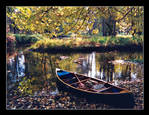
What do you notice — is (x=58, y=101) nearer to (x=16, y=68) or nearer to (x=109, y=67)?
(x=16, y=68)

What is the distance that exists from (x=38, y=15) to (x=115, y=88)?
2.59 meters

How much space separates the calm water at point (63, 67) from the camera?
11.4 ft

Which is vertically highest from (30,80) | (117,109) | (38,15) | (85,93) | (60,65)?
(38,15)

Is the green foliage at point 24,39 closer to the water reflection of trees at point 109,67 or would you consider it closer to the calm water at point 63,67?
the calm water at point 63,67

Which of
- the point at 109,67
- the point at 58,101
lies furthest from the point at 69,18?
the point at 58,101

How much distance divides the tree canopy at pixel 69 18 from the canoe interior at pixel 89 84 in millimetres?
1108

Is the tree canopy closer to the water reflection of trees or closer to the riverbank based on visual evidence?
the water reflection of trees

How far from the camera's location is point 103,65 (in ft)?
11.6

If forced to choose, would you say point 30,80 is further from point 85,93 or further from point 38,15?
point 38,15

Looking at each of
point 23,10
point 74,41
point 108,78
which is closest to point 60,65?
point 74,41

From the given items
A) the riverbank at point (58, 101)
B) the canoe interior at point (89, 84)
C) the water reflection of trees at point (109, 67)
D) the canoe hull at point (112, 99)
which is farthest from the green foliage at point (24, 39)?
the canoe hull at point (112, 99)

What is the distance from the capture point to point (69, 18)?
11.6 feet

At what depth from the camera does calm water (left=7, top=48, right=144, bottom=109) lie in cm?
347
